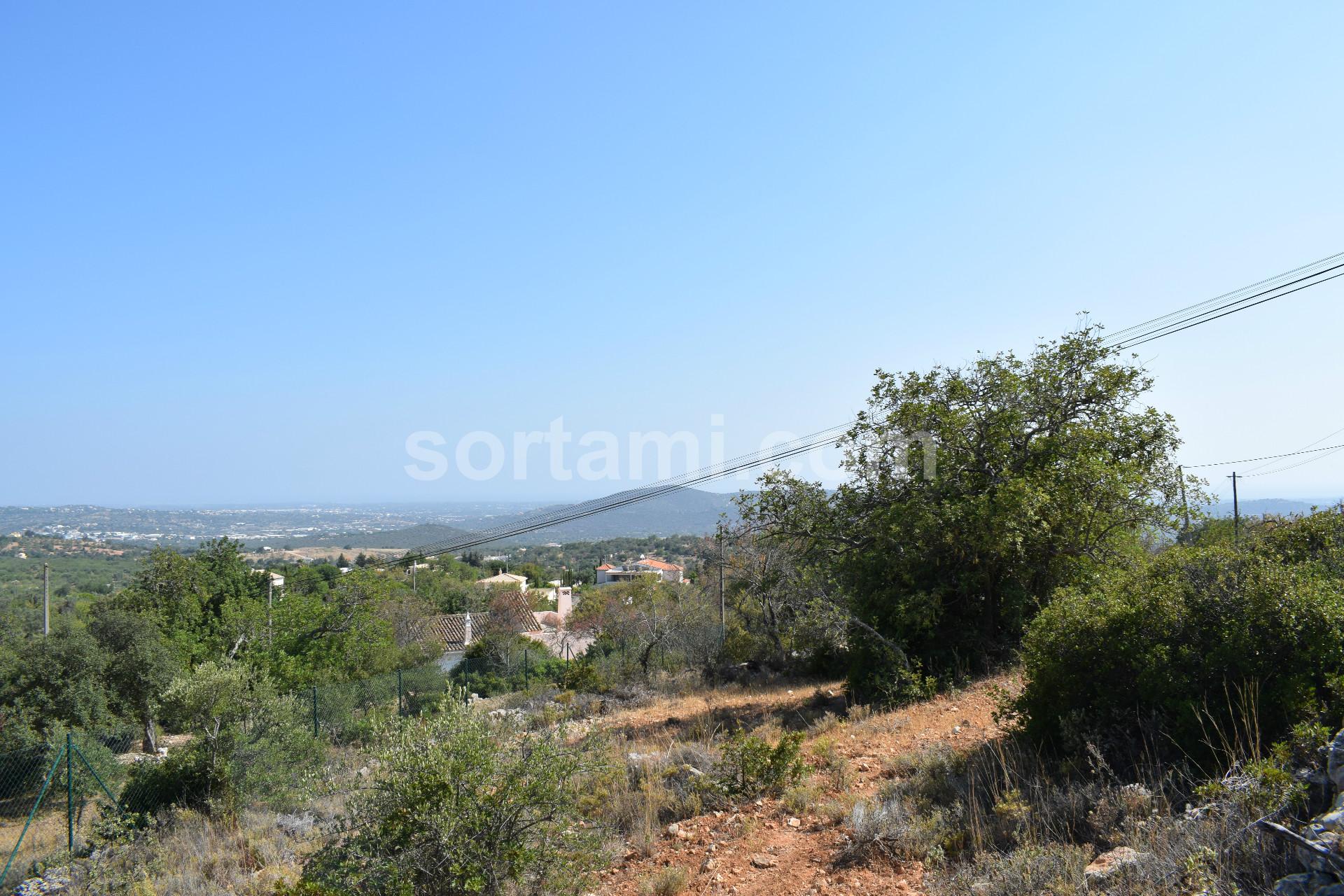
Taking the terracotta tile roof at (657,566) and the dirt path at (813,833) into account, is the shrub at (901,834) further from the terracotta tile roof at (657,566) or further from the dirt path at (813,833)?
the terracotta tile roof at (657,566)

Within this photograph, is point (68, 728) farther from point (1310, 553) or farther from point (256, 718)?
point (1310, 553)

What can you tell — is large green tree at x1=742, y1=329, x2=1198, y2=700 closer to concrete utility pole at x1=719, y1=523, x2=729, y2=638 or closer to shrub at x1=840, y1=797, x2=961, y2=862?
shrub at x1=840, y1=797, x2=961, y2=862

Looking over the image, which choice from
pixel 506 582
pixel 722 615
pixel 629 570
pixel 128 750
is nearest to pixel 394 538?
pixel 629 570

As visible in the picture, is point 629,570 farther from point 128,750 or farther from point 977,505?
point 977,505

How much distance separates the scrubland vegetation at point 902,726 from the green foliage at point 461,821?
0.02 m

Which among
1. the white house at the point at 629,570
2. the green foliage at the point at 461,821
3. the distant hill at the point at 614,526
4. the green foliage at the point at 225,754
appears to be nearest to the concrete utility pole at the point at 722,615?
the green foliage at the point at 225,754

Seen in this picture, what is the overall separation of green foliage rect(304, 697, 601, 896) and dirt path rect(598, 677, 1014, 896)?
101cm

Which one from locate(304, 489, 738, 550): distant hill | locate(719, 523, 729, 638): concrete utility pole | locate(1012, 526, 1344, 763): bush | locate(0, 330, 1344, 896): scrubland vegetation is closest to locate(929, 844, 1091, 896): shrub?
locate(0, 330, 1344, 896): scrubland vegetation

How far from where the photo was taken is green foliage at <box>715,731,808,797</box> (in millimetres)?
7656

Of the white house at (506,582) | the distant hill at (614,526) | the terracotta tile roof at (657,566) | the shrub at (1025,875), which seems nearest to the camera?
the shrub at (1025,875)

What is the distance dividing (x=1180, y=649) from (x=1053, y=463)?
6996mm

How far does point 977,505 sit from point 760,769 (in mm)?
5857

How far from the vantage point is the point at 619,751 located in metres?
9.98

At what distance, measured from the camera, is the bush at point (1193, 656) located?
5176mm
